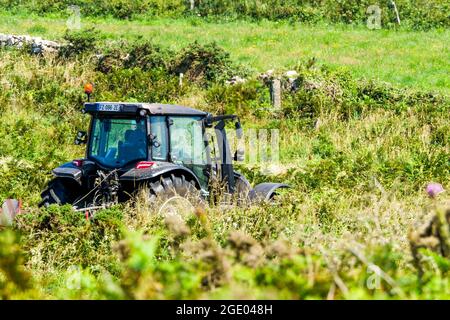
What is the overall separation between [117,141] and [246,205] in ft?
5.71

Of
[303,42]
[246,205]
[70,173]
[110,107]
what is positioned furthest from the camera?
[303,42]

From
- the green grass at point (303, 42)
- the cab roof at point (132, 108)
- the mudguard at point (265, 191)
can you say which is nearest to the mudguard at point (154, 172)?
the cab roof at point (132, 108)

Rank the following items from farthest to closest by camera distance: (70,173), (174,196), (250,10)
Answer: (250,10), (70,173), (174,196)

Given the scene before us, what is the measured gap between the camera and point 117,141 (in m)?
8.96

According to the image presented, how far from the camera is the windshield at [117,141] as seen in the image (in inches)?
337

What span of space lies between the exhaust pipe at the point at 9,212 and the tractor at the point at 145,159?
2.29 ft

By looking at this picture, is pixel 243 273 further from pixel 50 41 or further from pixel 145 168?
pixel 50 41

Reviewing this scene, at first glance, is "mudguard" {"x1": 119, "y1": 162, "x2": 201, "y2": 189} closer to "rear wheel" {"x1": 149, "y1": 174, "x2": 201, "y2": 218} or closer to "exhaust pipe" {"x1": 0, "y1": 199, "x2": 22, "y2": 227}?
"rear wheel" {"x1": 149, "y1": 174, "x2": 201, "y2": 218}

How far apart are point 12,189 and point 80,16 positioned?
60.7 ft

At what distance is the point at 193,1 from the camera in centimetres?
2984

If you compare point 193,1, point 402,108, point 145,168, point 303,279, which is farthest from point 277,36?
point 303,279

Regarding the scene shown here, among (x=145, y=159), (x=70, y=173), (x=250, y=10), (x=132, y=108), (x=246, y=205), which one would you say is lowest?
(x=246, y=205)

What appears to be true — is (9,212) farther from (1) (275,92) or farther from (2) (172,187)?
(1) (275,92)

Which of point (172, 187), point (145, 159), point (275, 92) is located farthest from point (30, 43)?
point (172, 187)
